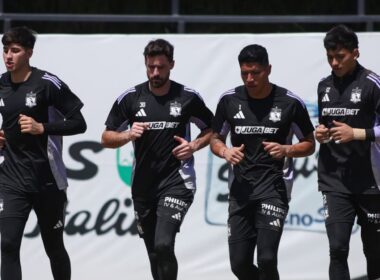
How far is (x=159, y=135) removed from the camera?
8500 millimetres

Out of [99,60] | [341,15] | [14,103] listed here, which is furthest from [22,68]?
[341,15]

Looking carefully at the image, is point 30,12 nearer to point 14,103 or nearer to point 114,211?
point 114,211

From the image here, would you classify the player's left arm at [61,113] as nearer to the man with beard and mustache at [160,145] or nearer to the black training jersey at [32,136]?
the black training jersey at [32,136]

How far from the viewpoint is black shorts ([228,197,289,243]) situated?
8.19 m

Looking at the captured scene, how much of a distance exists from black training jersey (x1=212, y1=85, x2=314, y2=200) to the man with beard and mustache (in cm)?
38

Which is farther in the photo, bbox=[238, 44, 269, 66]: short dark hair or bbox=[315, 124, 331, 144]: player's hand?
bbox=[238, 44, 269, 66]: short dark hair

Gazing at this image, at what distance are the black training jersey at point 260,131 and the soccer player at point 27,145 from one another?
1.21 meters

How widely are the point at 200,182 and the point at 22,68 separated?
2418mm

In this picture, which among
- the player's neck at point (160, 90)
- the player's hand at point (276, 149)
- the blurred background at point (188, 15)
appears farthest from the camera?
the blurred background at point (188, 15)

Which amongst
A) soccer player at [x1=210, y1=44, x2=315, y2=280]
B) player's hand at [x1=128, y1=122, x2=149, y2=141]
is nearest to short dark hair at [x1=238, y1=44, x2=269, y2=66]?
soccer player at [x1=210, y1=44, x2=315, y2=280]

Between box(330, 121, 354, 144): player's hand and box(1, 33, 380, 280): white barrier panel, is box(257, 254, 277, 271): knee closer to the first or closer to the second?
box(330, 121, 354, 144): player's hand

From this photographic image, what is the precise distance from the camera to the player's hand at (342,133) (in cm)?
796

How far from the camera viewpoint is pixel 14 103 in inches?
332

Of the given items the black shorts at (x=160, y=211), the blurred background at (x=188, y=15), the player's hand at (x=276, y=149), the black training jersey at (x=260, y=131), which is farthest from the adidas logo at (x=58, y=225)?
the blurred background at (x=188, y=15)
